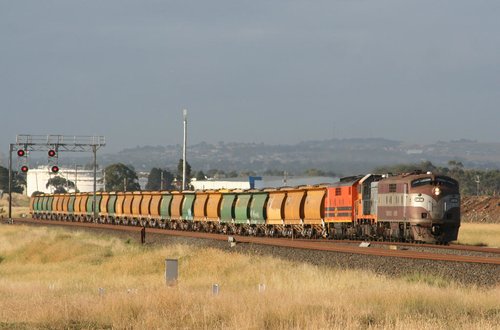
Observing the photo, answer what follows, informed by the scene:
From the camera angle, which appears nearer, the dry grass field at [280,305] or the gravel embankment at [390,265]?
the dry grass field at [280,305]

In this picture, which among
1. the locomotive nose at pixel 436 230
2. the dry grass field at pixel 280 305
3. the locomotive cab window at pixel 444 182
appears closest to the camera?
the dry grass field at pixel 280 305

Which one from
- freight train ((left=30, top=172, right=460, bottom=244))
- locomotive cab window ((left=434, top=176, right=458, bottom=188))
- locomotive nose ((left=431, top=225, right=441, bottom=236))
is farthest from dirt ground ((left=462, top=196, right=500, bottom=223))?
locomotive nose ((left=431, top=225, right=441, bottom=236))

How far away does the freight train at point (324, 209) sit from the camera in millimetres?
41656

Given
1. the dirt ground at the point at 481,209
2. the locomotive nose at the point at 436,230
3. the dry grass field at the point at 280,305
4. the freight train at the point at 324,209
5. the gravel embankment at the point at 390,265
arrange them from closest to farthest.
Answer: the dry grass field at the point at 280,305
the gravel embankment at the point at 390,265
the locomotive nose at the point at 436,230
the freight train at the point at 324,209
the dirt ground at the point at 481,209

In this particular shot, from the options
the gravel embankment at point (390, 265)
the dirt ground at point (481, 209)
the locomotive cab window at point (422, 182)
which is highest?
the locomotive cab window at point (422, 182)

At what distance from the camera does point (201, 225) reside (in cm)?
7231

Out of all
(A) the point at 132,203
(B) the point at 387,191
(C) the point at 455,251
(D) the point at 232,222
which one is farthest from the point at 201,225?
(C) the point at 455,251

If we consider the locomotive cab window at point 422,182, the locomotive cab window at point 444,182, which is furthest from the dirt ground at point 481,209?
the locomotive cab window at point 422,182

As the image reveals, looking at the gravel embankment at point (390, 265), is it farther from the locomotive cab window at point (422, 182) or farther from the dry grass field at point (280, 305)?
the locomotive cab window at point (422, 182)

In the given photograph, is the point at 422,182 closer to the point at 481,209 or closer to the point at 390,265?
the point at 390,265

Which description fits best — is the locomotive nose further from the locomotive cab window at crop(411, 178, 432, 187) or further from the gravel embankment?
the gravel embankment

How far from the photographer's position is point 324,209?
52812 mm

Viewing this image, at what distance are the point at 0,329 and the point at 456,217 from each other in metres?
26.3

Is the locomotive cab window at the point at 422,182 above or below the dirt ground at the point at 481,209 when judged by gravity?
above
